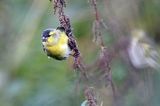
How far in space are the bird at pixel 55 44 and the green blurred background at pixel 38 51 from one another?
101 cm

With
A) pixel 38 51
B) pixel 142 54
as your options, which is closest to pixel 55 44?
pixel 142 54

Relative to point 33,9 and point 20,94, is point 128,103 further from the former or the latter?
point 33,9

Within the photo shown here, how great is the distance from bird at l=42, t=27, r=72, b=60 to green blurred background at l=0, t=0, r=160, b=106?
101cm

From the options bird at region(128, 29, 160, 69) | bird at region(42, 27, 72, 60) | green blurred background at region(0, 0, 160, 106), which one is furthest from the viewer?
green blurred background at region(0, 0, 160, 106)

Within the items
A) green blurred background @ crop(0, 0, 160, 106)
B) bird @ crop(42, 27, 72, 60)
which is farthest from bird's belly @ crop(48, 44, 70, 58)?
green blurred background @ crop(0, 0, 160, 106)

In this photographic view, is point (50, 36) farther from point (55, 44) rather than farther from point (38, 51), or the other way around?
point (38, 51)

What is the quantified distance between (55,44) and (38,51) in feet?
4.65

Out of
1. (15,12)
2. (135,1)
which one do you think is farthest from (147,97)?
(15,12)

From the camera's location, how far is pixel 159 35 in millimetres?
2799

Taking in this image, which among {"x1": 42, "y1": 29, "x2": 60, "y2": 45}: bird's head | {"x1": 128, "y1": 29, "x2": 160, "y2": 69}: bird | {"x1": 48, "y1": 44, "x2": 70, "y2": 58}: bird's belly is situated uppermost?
{"x1": 128, "y1": 29, "x2": 160, "y2": 69}: bird

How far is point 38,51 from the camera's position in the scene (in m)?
2.93

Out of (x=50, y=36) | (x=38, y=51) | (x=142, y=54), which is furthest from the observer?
(x=38, y=51)

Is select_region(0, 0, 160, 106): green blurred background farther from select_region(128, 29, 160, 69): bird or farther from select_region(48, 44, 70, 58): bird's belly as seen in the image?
select_region(48, 44, 70, 58): bird's belly

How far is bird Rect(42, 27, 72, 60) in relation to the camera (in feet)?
4.67
